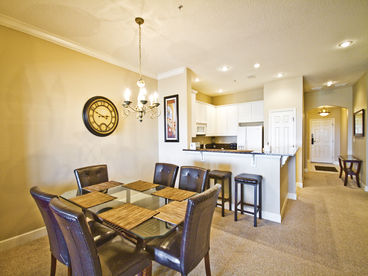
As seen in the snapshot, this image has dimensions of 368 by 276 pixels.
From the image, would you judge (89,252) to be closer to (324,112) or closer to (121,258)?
(121,258)

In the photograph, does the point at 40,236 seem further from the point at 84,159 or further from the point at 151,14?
the point at 151,14

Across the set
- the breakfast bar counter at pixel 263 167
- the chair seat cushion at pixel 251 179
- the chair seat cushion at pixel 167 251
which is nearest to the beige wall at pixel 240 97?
the breakfast bar counter at pixel 263 167

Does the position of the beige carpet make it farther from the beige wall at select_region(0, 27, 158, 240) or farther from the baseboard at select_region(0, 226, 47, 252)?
the beige wall at select_region(0, 27, 158, 240)

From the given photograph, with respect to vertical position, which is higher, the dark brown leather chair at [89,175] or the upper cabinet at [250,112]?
the upper cabinet at [250,112]

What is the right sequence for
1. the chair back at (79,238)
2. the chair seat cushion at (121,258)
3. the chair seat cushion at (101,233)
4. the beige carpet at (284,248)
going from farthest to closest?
the beige carpet at (284,248) < the chair seat cushion at (101,233) < the chair seat cushion at (121,258) < the chair back at (79,238)

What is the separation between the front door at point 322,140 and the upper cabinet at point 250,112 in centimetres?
488

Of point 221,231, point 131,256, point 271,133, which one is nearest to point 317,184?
point 271,133

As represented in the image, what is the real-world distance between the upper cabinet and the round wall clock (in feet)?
12.9

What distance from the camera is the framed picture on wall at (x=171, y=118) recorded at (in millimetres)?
3852

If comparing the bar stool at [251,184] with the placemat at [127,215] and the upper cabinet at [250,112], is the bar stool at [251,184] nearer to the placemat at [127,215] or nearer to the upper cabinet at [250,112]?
the placemat at [127,215]

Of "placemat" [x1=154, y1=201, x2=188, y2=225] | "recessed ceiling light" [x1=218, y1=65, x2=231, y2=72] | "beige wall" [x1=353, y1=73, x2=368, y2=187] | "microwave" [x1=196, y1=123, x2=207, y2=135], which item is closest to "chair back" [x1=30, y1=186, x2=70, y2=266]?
"placemat" [x1=154, y1=201, x2=188, y2=225]

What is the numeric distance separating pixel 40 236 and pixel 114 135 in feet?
6.07

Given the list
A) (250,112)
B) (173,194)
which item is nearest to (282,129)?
(250,112)

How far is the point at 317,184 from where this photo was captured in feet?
15.8
